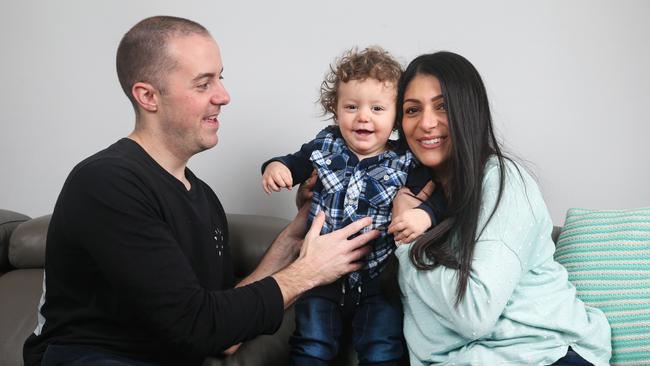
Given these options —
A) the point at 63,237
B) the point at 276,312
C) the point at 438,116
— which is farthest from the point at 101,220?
the point at 438,116

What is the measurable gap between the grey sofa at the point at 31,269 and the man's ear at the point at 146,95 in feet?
2.56

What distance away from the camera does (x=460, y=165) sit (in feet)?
4.98

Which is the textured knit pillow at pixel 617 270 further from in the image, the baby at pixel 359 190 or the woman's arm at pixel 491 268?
the baby at pixel 359 190

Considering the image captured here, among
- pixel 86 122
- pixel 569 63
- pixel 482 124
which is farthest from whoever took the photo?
pixel 86 122

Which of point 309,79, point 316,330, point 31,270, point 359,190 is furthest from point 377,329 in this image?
point 31,270

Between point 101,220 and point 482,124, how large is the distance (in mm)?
1001

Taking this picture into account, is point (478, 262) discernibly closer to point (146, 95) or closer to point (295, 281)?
point (295, 281)

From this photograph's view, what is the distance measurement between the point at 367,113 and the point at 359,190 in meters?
0.23

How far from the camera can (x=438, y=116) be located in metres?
1.59

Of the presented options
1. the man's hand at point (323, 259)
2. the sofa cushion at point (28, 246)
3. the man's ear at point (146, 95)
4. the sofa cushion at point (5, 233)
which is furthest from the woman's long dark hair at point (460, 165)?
the sofa cushion at point (5, 233)

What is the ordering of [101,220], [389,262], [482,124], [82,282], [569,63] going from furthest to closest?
1. [569,63]
2. [389,262]
3. [482,124]
4. [82,282]
5. [101,220]

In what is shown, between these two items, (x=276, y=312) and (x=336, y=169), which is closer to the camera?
(x=276, y=312)

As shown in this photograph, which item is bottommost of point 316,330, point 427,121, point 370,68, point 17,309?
point 17,309

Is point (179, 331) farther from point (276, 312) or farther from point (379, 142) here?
point (379, 142)
